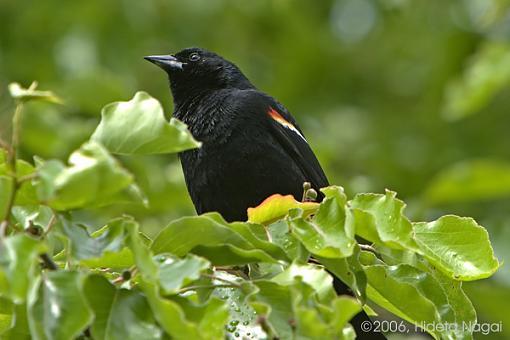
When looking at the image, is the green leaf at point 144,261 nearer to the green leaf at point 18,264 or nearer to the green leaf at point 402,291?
the green leaf at point 18,264

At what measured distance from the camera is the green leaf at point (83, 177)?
5.02 feet

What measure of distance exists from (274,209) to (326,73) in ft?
19.6

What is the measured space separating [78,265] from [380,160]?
4990 mm

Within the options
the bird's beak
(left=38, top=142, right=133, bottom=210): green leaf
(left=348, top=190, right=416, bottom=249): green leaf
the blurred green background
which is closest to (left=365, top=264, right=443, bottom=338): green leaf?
(left=348, top=190, right=416, bottom=249): green leaf

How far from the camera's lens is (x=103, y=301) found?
5.49ft

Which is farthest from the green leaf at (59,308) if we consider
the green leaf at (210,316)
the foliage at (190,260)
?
the green leaf at (210,316)

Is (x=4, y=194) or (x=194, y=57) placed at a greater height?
(x=4, y=194)

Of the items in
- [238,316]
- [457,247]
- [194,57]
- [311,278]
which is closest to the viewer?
[311,278]

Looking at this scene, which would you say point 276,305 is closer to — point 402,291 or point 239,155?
point 402,291

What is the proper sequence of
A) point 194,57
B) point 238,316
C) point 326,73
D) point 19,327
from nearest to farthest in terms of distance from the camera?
point 19,327
point 238,316
point 194,57
point 326,73

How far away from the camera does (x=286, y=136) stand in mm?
3697

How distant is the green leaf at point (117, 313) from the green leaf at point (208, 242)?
0.18 meters

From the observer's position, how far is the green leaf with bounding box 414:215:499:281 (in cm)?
195

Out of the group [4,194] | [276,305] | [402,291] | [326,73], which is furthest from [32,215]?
[326,73]
